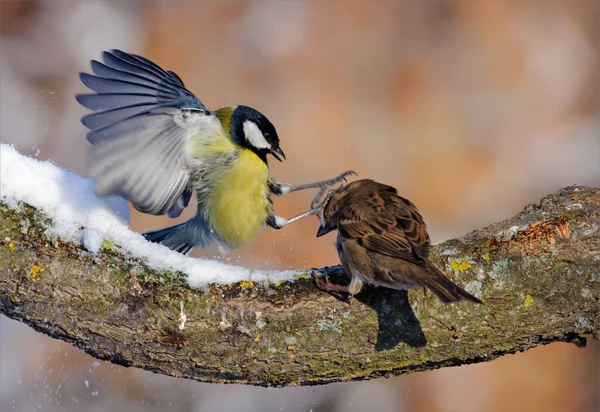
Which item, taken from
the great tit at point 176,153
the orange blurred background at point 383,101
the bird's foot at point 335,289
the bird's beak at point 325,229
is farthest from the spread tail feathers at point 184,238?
the orange blurred background at point 383,101

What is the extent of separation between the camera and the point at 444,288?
3031 millimetres

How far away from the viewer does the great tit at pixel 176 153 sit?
3.68 m

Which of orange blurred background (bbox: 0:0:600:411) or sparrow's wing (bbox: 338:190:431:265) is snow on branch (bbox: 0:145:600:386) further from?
orange blurred background (bbox: 0:0:600:411)

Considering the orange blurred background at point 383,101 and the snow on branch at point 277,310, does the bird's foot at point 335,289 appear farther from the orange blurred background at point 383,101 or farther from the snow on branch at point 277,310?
the orange blurred background at point 383,101

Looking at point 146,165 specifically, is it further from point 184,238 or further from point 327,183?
point 327,183

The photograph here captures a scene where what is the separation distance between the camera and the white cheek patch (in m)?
4.27

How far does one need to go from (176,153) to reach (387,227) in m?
1.34

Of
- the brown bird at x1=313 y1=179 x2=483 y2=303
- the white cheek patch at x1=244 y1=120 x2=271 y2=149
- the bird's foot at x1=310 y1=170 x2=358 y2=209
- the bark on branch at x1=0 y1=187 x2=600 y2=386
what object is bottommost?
the bark on branch at x1=0 y1=187 x2=600 y2=386

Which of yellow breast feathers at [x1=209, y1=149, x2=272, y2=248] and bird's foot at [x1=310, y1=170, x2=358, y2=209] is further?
bird's foot at [x1=310, y1=170, x2=358, y2=209]

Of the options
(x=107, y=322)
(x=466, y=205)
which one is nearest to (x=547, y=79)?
(x=466, y=205)

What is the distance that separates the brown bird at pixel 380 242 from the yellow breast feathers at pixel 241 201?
45cm

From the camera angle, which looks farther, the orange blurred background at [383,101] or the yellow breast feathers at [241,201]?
the orange blurred background at [383,101]

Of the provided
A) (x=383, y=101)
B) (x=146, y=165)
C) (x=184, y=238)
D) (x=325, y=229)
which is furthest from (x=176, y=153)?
(x=383, y=101)

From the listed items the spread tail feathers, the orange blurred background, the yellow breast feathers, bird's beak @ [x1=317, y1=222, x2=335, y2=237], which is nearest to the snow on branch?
bird's beak @ [x1=317, y1=222, x2=335, y2=237]
